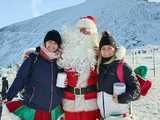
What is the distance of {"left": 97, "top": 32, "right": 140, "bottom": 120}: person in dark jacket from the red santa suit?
16 centimetres

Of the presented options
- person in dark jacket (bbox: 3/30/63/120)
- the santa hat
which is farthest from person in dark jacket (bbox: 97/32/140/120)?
person in dark jacket (bbox: 3/30/63/120)

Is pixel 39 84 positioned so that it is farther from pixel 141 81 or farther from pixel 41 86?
pixel 141 81

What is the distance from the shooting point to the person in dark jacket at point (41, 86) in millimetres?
6059

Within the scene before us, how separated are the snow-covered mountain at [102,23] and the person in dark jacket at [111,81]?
5337 inches

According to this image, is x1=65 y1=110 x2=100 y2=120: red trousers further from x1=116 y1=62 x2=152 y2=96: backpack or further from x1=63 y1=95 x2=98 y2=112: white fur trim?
x1=116 y1=62 x2=152 y2=96: backpack

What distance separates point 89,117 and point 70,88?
38 centimetres

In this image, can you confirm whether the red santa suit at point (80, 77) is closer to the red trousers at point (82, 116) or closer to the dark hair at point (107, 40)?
the red trousers at point (82, 116)

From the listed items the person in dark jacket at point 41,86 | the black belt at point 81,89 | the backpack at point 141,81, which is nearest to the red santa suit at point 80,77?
the black belt at point 81,89

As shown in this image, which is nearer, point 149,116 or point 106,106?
point 106,106

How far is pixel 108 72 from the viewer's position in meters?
5.93

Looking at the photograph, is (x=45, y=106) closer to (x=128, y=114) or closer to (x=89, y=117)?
(x=89, y=117)

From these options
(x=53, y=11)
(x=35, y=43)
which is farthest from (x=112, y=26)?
(x=53, y=11)

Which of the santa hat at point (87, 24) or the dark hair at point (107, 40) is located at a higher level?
the santa hat at point (87, 24)

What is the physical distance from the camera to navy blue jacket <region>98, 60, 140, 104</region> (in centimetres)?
578
